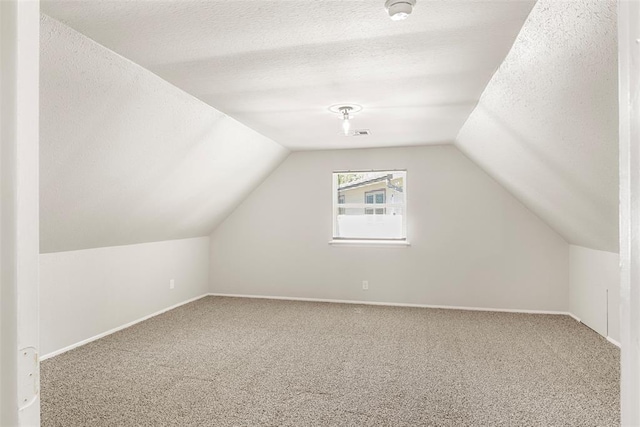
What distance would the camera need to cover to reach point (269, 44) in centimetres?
213

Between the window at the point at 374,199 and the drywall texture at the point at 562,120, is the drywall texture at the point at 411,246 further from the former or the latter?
the drywall texture at the point at 562,120

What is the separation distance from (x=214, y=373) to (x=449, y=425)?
5.51ft

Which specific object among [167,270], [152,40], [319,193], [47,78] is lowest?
[167,270]

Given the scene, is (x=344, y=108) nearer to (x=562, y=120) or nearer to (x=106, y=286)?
(x=562, y=120)

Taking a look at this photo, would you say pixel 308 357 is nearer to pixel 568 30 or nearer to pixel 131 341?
pixel 131 341

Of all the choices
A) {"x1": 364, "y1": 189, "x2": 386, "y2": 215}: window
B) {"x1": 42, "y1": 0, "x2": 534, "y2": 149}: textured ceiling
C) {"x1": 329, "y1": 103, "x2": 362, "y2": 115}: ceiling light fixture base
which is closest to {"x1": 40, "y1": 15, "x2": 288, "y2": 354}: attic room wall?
{"x1": 42, "y1": 0, "x2": 534, "y2": 149}: textured ceiling

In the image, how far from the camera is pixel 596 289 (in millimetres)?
3988

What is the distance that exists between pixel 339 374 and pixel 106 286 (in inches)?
98.3

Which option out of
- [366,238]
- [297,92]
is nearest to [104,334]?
[297,92]

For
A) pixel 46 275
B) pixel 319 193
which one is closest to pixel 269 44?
pixel 46 275

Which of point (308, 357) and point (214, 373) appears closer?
point (214, 373)

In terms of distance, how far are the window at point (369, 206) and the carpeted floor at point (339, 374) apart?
52.9 inches

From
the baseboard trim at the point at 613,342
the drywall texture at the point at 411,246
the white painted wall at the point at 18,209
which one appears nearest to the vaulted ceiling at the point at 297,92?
the drywall texture at the point at 411,246

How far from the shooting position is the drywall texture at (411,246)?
482 cm
